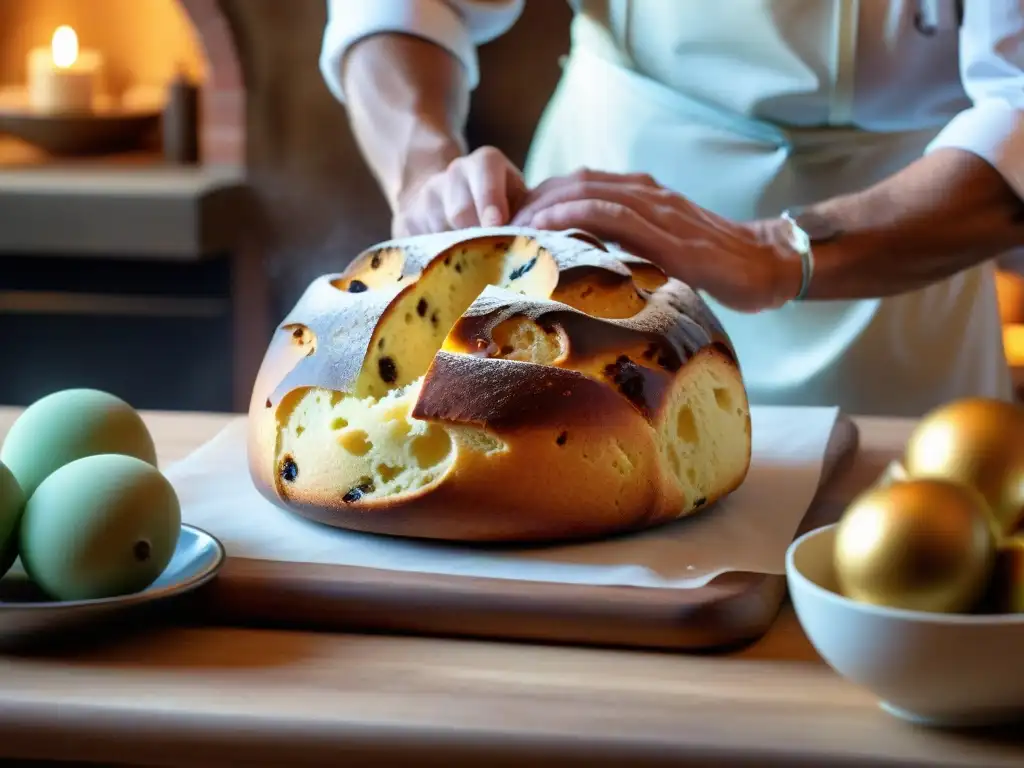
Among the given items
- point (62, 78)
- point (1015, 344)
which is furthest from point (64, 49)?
point (1015, 344)

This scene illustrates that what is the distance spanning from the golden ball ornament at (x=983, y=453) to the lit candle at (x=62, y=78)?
247 centimetres

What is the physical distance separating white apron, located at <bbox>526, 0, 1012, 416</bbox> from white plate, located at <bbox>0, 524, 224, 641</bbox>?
2.67 ft

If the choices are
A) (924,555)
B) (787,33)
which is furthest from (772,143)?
(924,555)

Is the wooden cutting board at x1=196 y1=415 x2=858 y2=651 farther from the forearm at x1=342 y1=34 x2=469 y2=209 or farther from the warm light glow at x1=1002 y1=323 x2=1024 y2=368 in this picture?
the warm light glow at x1=1002 y1=323 x2=1024 y2=368

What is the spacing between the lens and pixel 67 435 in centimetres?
77

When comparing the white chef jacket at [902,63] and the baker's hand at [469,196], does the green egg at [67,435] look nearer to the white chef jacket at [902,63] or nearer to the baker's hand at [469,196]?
the baker's hand at [469,196]

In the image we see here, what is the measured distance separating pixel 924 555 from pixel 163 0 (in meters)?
2.92

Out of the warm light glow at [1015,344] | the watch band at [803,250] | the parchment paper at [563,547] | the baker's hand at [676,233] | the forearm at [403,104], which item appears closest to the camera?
the parchment paper at [563,547]

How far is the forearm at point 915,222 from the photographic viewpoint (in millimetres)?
1146

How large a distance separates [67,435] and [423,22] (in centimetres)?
74

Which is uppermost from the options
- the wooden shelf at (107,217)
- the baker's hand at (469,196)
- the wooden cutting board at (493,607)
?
the baker's hand at (469,196)

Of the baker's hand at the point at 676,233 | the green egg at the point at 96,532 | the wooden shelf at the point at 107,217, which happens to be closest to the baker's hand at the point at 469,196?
the baker's hand at the point at 676,233

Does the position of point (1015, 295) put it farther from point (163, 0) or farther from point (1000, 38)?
point (163, 0)

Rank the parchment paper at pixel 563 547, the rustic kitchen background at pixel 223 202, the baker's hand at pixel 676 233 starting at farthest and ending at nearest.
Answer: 1. the rustic kitchen background at pixel 223 202
2. the baker's hand at pixel 676 233
3. the parchment paper at pixel 563 547
